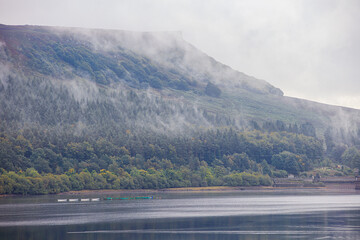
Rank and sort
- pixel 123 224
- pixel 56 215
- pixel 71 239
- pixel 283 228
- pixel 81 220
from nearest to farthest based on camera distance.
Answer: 1. pixel 71 239
2. pixel 283 228
3. pixel 123 224
4. pixel 81 220
5. pixel 56 215

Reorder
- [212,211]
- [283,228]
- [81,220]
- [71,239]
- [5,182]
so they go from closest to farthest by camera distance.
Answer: [71,239]
[283,228]
[81,220]
[212,211]
[5,182]

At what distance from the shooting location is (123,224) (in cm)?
10669

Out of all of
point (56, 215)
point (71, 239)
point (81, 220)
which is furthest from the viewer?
point (56, 215)

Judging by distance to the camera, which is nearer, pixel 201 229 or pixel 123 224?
pixel 201 229

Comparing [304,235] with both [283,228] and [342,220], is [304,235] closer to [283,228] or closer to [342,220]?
[283,228]

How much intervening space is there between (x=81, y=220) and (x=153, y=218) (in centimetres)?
1558

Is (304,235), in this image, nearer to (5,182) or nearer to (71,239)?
(71,239)

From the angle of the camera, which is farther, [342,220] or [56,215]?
[56,215]

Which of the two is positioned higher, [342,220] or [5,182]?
[5,182]

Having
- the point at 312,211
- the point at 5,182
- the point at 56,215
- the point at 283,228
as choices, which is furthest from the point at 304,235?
the point at 5,182

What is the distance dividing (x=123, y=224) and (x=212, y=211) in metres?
33.8

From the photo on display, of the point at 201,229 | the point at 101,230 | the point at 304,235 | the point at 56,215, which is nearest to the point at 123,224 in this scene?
the point at 101,230

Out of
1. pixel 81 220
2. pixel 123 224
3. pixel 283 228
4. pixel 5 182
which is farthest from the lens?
pixel 5 182

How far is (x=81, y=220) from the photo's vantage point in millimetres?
114125
